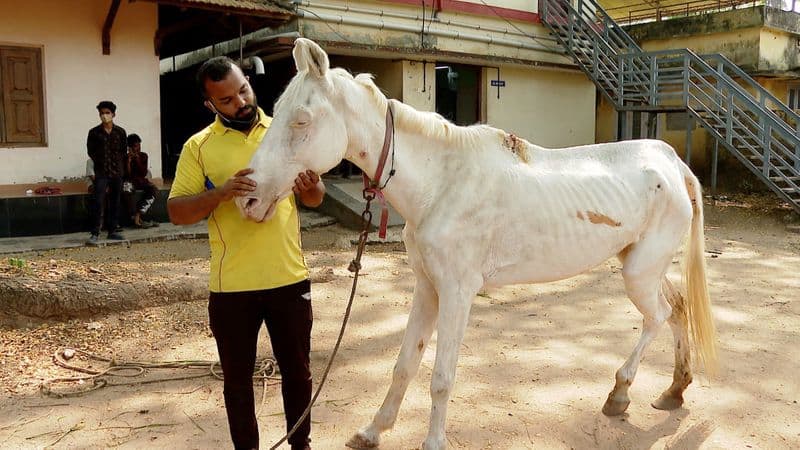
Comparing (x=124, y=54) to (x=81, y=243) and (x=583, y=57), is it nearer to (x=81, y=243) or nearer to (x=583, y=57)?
(x=81, y=243)

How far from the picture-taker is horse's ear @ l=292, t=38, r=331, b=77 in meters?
2.25

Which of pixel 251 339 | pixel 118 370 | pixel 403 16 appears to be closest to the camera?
pixel 251 339

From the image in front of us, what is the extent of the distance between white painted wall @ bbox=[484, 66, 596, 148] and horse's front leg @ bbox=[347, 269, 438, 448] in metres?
9.89

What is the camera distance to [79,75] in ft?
27.8

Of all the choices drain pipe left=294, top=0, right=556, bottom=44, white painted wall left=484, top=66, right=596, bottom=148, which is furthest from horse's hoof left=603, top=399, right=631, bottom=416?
white painted wall left=484, top=66, right=596, bottom=148

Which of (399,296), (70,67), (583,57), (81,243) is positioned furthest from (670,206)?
(583,57)

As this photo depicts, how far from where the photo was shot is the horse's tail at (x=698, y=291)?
11.5ft

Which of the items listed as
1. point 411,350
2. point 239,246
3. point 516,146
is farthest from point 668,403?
point 239,246

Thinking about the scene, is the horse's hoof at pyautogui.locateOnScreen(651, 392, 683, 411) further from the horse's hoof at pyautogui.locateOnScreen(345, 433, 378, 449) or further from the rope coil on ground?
the rope coil on ground

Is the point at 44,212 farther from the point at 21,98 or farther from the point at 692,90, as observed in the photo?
the point at 692,90

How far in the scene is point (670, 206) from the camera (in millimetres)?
3250

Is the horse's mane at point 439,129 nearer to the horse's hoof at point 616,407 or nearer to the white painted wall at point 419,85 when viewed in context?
the horse's hoof at point 616,407

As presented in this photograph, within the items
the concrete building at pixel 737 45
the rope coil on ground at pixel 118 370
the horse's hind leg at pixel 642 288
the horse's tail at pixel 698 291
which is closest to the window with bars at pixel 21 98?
the rope coil on ground at pixel 118 370

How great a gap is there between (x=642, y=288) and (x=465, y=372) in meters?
1.20
